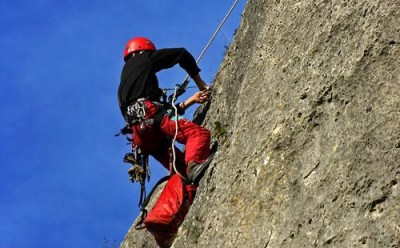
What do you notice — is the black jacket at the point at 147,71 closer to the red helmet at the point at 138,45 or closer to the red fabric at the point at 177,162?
the red helmet at the point at 138,45

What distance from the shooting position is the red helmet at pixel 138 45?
32.7 feet

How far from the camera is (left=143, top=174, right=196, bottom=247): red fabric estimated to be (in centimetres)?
831

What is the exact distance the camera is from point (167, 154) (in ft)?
31.4

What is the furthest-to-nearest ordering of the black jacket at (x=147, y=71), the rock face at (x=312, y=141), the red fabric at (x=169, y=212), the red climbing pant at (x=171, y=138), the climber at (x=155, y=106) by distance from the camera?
the black jacket at (x=147, y=71) < the climber at (x=155, y=106) < the red climbing pant at (x=171, y=138) < the red fabric at (x=169, y=212) < the rock face at (x=312, y=141)

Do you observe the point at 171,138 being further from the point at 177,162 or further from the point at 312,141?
the point at 312,141

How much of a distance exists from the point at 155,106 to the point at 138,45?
123cm

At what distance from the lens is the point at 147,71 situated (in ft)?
31.0

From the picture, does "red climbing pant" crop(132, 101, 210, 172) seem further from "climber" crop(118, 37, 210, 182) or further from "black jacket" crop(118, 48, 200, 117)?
"black jacket" crop(118, 48, 200, 117)

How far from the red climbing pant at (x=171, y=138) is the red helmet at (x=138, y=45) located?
Answer: 3.69ft

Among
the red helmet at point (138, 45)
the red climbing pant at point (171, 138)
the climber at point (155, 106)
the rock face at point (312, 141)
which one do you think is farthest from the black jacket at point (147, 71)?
the rock face at point (312, 141)

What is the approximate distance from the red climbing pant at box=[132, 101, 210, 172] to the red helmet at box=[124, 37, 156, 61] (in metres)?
1.13

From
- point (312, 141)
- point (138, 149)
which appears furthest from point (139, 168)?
point (312, 141)

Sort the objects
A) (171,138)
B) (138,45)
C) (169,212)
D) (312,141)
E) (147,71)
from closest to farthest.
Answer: (312,141) → (169,212) → (171,138) → (147,71) → (138,45)

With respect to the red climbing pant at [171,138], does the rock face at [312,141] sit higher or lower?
lower
